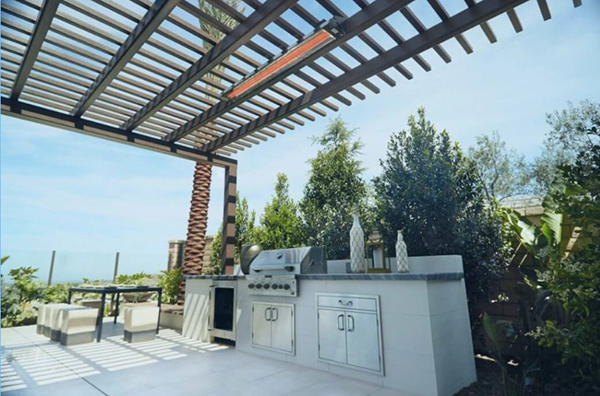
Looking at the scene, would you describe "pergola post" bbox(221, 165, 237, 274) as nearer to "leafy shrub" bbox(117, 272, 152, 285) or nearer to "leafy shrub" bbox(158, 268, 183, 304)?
"leafy shrub" bbox(158, 268, 183, 304)

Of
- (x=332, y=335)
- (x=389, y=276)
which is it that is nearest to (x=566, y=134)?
(x=389, y=276)

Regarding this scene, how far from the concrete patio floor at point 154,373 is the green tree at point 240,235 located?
3663 mm

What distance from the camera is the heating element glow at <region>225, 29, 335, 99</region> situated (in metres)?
3.05

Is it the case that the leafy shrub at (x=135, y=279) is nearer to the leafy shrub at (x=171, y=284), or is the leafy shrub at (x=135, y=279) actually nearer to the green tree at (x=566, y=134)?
the leafy shrub at (x=171, y=284)

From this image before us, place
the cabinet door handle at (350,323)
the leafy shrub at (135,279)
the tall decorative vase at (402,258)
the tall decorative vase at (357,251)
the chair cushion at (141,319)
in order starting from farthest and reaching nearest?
the leafy shrub at (135,279), the chair cushion at (141,319), the tall decorative vase at (357,251), the tall decorative vase at (402,258), the cabinet door handle at (350,323)

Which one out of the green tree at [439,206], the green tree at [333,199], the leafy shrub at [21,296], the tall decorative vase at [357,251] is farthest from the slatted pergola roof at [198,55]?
the leafy shrub at [21,296]

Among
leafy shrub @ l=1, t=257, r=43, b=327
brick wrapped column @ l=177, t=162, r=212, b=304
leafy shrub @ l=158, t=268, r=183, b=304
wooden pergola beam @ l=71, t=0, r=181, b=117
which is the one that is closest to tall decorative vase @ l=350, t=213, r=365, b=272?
wooden pergola beam @ l=71, t=0, r=181, b=117

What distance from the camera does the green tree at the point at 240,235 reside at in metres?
8.62

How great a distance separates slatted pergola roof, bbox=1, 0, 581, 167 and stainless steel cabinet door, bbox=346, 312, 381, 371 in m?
2.69

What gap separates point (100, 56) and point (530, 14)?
442 cm

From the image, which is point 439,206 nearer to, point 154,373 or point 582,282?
point 582,282

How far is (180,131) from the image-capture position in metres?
5.26

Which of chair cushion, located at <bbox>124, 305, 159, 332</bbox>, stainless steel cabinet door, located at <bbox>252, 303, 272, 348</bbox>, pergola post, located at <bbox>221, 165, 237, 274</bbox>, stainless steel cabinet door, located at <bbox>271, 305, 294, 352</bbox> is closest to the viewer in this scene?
stainless steel cabinet door, located at <bbox>271, 305, 294, 352</bbox>

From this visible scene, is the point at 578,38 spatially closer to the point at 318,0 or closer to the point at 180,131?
the point at 318,0
